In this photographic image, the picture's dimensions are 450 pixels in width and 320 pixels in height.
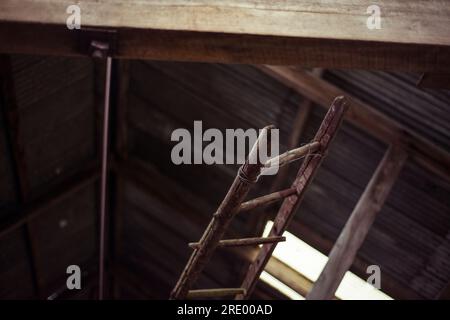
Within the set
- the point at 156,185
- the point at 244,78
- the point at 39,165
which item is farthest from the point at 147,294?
the point at 244,78

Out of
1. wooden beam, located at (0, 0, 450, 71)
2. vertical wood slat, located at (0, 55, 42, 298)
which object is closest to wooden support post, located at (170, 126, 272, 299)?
wooden beam, located at (0, 0, 450, 71)

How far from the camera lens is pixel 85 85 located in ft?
20.9

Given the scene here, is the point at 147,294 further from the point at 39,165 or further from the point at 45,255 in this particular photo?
the point at 39,165

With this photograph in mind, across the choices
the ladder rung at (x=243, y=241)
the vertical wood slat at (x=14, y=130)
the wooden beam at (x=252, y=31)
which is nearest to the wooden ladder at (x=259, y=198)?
the ladder rung at (x=243, y=241)

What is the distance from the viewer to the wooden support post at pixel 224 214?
124 inches

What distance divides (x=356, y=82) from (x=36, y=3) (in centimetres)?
301

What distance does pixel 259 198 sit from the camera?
3.70 m

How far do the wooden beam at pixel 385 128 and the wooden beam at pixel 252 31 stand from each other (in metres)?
1.69

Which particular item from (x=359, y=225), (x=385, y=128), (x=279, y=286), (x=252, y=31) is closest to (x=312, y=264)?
→ (x=279, y=286)

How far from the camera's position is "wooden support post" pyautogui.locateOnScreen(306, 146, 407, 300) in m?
4.62

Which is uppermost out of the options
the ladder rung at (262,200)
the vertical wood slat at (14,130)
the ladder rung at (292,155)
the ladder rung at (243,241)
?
the vertical wood slat at (14,130)

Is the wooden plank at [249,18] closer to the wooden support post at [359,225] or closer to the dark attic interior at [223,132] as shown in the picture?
the dark attic interior at [223,132]

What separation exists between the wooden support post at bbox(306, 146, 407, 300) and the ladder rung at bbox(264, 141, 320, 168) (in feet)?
4.43

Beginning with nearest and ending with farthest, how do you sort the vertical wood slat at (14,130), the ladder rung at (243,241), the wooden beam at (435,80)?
the wooden beam at (435,80), the ladder rung at (243,241), the vertical wood slat at (14,130)
